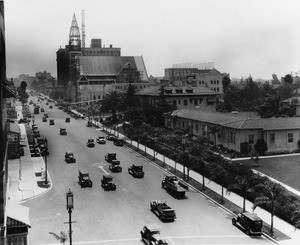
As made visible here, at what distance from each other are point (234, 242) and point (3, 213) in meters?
14.8

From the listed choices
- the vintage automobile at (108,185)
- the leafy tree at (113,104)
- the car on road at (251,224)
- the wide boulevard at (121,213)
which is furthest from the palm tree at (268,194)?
the leafy tree at (113,104)

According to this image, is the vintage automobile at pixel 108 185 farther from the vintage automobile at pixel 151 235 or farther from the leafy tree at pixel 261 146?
the leafy tree at pixel 261 146

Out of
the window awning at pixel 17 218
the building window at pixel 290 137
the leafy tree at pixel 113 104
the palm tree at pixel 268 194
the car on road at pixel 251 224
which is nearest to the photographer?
the window awning at pixel 17 218

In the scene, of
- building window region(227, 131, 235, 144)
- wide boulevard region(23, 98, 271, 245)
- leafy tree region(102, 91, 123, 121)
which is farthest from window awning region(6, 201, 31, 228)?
leafy tree region(102, 91, 123, 121)

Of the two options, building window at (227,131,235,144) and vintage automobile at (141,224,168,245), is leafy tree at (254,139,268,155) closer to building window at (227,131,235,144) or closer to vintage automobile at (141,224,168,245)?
building window at (227,131,235,144)

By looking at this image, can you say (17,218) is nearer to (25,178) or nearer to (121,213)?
(121,213)

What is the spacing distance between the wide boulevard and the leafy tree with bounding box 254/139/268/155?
13635 millimetres

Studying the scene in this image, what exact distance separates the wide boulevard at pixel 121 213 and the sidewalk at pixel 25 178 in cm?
129

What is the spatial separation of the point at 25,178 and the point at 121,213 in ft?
→ 54.6

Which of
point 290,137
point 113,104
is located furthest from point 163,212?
point 113,104

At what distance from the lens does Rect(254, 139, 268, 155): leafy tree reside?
179 feet

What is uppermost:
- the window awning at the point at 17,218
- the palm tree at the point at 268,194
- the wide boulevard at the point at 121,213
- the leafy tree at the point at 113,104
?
the leafy tree at the point at 113,104

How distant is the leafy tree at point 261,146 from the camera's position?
2144 inches

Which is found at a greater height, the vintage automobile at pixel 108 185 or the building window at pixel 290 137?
the building window at pixel 290 137
